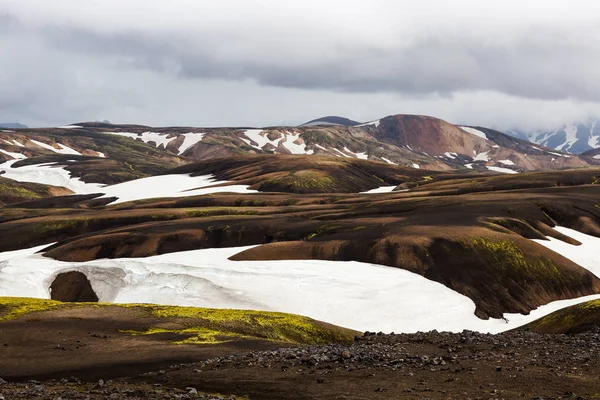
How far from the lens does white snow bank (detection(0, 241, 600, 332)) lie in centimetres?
8062

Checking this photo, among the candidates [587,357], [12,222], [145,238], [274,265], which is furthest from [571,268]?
[12,222]

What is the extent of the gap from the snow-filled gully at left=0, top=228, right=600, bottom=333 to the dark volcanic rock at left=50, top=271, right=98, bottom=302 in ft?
2.98

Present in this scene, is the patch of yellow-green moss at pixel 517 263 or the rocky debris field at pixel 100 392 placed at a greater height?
the patch of yellow-green moss at pixel 517 263

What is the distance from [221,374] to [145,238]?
300 feet

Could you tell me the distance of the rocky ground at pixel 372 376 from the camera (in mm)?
28578

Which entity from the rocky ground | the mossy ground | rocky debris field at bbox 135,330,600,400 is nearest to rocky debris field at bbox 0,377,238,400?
the rocky ground

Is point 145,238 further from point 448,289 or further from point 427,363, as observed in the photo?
point 427,363

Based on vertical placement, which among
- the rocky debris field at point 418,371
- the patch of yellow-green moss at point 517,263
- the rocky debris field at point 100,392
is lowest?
the rocky debris field at point 100,392

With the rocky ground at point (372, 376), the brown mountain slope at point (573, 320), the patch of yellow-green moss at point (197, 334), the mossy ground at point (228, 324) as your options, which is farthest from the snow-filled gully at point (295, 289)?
the rocky ground at point (372, 376)

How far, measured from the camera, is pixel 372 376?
32.7 metres

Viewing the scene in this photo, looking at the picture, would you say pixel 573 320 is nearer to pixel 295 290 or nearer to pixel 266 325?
pixel 266 325

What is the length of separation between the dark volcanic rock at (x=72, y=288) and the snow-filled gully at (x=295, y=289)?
2.98ft

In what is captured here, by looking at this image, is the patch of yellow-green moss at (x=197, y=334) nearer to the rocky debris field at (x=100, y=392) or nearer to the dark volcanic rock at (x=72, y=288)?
the rocky debris field at (x=100, y=392)

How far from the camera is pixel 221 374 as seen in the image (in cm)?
3412
